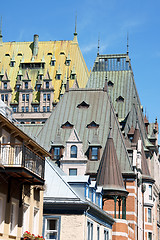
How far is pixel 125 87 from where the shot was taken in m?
88.9

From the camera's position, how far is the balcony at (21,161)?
2278 cm

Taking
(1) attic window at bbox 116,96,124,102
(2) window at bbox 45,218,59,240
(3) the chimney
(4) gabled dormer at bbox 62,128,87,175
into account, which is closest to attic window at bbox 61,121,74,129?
(4) gabled dormer at bbox 62,128,87,175

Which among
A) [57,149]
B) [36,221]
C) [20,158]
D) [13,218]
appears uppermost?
[57,149]

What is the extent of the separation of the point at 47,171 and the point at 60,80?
74957 millimetres

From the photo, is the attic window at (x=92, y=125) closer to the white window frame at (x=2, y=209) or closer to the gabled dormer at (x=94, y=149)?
the gabled dormer at (x=94, y=149)

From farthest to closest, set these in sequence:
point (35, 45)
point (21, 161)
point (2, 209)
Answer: point (35, 45), point (21, 161), point (2, 209)

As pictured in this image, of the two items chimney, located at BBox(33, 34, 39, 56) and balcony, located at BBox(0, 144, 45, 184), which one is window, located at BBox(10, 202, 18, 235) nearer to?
balcony, located at BBox(0, 144, 45, 184)

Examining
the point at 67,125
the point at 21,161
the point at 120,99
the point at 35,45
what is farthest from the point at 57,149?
the point at 35,45

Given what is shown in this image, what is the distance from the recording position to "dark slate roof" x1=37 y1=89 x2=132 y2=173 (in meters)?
62.2

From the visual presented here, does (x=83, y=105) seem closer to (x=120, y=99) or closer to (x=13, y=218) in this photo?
(x=120, y=99)

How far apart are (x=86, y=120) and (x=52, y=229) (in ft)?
107

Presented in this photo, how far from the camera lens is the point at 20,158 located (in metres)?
26.3

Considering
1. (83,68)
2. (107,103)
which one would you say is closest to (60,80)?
(83,68)

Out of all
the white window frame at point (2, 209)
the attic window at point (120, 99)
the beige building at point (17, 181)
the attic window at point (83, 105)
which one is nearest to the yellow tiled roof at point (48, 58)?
the attic window at point (120, 99)
